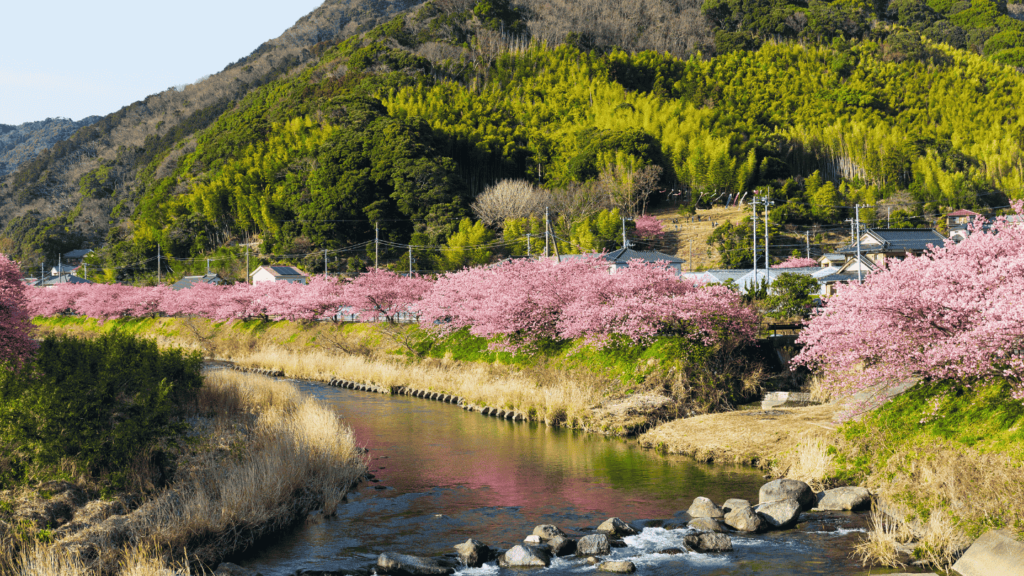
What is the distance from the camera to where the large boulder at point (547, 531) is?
43.4 feet

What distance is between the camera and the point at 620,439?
914 inches

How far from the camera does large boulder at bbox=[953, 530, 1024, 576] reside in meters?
10.3

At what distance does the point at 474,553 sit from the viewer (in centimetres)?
1236

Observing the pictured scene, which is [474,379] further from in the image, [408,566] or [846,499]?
[408,566]

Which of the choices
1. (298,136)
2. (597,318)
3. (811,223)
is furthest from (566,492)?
(298,136)

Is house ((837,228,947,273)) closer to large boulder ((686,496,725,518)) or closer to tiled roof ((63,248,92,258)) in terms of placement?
large boulder ((686,496,725,518))

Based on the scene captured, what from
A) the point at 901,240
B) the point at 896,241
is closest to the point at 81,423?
the point at 896,241

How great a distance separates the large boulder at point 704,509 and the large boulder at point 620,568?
3002mm

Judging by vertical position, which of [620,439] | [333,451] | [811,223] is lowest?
[620,439]

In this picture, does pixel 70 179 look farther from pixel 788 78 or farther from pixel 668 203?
pixel 788 78

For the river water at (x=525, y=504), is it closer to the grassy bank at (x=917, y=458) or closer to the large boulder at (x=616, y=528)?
the large boulder at (x=616, y=528)

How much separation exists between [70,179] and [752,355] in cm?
18113

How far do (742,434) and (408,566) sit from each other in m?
11.2

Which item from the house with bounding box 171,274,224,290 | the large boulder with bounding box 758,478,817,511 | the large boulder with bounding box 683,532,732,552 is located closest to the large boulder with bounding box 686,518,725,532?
the large boulder with bounding box 683,532,732,552
